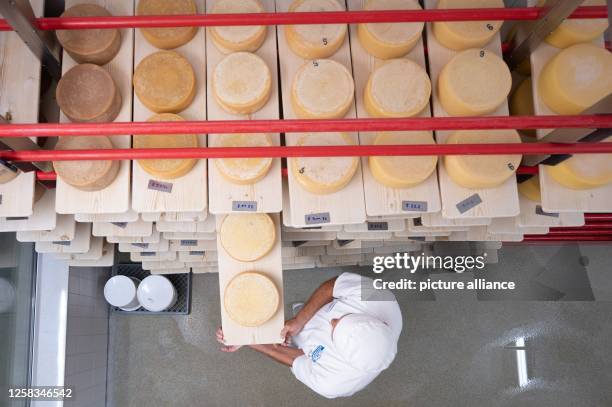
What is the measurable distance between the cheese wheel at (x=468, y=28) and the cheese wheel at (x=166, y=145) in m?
1.06

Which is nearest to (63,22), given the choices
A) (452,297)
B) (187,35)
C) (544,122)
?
(187,35)

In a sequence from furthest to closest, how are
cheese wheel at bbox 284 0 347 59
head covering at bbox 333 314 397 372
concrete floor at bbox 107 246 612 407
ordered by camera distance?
→ concrete floor at bbox 107 246 612 407, head covering at bbox 333 314 397 372, cheese wheel at bbox 284 0 347 59

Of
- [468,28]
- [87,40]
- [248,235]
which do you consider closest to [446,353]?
[248,235]

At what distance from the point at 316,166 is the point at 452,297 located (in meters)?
2.34

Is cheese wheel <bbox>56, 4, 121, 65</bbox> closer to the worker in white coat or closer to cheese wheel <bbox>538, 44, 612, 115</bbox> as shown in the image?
the worker in white coat

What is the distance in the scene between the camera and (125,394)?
3.33m

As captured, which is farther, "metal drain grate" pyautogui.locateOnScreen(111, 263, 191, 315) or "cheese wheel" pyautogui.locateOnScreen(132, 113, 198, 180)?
"metal drain grate" pyautogui.locateOnScreen(111, 263, 191, 315)

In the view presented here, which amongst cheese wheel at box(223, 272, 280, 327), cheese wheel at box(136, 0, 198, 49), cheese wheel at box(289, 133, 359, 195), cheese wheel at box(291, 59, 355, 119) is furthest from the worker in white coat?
cheese wheel at box(136, 0, 198, 49)

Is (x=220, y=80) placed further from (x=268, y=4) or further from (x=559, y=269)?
(x=559, y=269)

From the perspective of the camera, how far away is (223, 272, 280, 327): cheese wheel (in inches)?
75.9

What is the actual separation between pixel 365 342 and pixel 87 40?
1733 millimetres

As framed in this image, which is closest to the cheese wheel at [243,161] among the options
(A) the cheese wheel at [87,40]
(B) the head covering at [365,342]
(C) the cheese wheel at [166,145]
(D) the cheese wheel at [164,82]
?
(C) the cheese wheel at [166,145]

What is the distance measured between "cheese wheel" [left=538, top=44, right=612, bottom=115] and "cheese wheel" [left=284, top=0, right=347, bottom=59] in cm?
81

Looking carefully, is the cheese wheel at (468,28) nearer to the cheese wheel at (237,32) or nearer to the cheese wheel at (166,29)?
the cheese wheel at (237,32)
